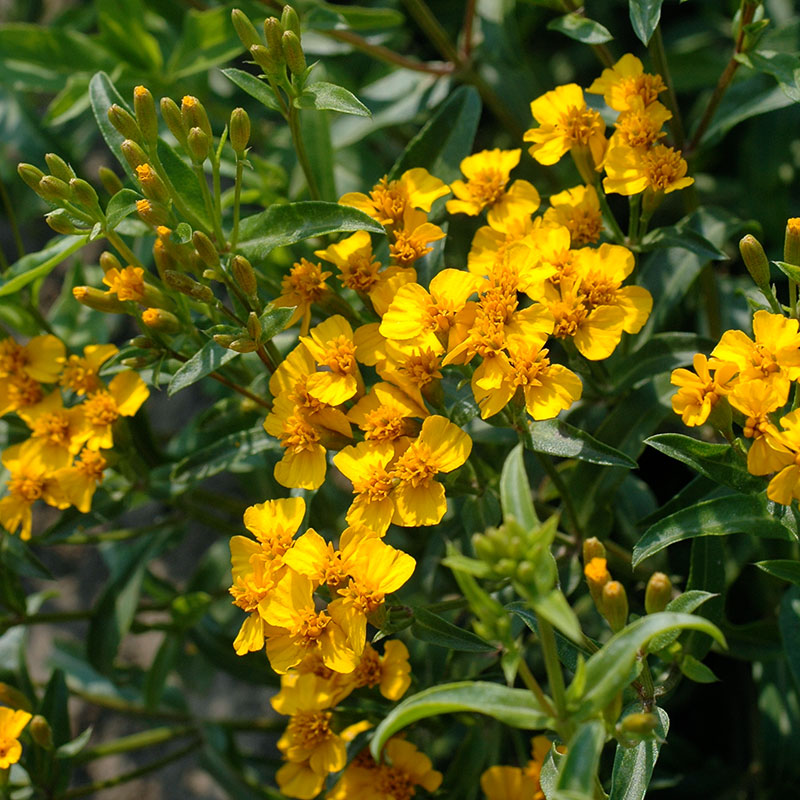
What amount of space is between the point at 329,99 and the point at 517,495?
96cm

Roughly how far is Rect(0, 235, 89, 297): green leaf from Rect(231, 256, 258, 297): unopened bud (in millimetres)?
398

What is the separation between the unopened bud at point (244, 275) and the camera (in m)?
1.86

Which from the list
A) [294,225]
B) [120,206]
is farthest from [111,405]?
[294,225]

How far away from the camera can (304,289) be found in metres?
2.08

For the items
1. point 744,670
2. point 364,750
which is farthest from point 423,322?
point 744,670

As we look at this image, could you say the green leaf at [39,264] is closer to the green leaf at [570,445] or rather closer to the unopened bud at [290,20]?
the unopened bud at [290,20]

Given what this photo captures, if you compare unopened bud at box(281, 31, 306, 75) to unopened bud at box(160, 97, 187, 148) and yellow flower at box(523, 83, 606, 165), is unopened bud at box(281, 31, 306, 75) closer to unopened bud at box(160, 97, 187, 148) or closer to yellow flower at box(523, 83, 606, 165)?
unopened bud at box(160, 97, 187, 148)

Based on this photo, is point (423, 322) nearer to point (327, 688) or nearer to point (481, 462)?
point (481, 462)

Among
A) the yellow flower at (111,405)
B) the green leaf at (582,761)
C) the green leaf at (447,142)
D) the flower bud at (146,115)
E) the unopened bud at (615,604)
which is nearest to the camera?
the green leaf at (582,761)

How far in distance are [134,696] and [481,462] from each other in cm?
179

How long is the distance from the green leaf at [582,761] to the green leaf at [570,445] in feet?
1.88

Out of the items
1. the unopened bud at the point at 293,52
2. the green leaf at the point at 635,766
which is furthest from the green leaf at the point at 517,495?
the unopened bud at the point at 293,52

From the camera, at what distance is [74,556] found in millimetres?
4137

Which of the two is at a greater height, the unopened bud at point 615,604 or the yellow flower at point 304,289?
the yellow flower at point 304,289
